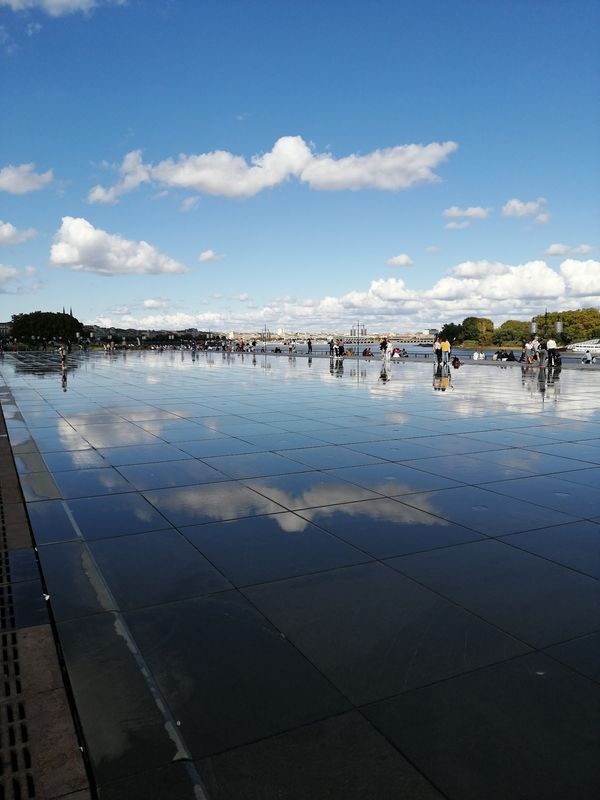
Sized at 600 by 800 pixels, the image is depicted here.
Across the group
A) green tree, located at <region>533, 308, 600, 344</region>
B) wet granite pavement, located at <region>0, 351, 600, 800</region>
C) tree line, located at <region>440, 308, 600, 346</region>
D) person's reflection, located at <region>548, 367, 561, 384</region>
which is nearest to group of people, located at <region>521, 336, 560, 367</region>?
person's reflection, located at <region>548, 367, 561, 384</region>

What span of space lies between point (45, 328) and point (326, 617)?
13607 cm

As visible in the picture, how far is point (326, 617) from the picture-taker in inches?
158

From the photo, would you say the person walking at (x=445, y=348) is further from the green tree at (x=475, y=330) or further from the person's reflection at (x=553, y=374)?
the green tree at (x=475, y=330)

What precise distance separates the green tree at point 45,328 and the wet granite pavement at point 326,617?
127m

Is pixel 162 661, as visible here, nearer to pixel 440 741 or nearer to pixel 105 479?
pixel 440 741

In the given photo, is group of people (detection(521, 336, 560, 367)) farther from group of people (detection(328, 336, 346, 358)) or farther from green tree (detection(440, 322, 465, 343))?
green tree (detection(440, 322, 465, 343))

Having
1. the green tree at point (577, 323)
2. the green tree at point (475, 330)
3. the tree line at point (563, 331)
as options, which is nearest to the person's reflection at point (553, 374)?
the tree line at point (563, 331)

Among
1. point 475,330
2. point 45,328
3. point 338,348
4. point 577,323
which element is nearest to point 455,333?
point 475,330

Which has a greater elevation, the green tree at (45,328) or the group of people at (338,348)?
the green tree at (45,328)

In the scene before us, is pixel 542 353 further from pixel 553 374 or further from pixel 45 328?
pixel 45 328

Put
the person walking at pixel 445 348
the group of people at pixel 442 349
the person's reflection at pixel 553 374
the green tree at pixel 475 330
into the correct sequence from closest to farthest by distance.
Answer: the person's reflection at pixel 553 374, the person walking at pixel 445 348, the group of people at pixel 442 349, the green tree at pixel 475 330

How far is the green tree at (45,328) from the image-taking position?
127 metres

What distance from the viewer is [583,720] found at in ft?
9.74

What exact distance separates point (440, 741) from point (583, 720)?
2.43 feet
